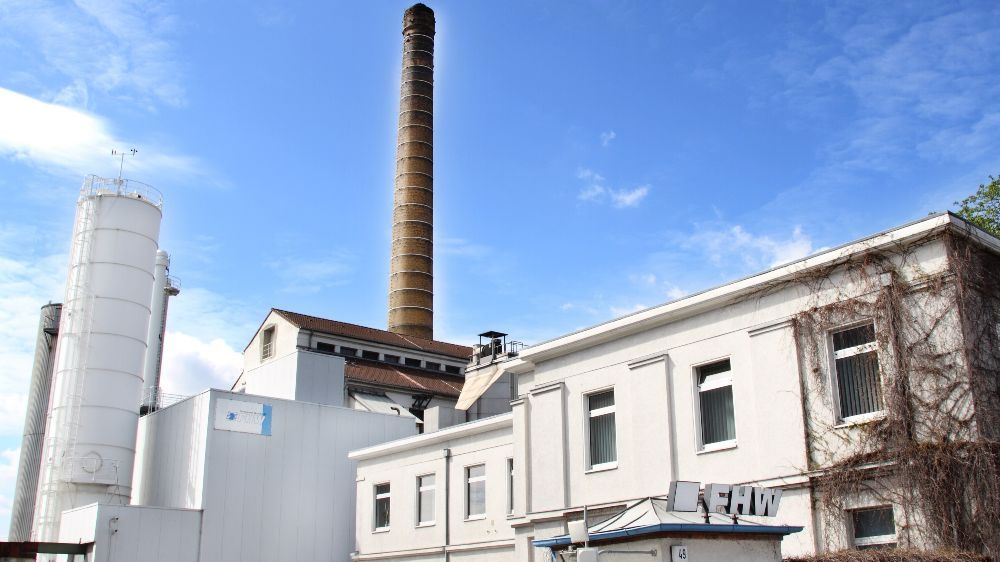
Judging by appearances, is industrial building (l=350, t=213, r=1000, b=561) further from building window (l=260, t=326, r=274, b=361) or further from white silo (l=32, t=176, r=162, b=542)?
building window (l=260, t=326, r=274, b=361)

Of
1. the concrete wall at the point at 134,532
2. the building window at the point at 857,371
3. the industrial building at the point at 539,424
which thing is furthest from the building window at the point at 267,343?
the building window at the point at 857,371

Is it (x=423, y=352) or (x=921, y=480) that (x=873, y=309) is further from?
(x=423, y=352)

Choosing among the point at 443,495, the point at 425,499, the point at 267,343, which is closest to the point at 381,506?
the point at 425,499

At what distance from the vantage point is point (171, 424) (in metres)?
35.4

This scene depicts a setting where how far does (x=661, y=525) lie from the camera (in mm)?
12344

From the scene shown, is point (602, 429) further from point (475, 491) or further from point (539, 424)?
point (475, 491)

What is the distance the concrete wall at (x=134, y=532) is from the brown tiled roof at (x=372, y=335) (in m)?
13.8

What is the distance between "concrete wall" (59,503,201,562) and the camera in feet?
99.0

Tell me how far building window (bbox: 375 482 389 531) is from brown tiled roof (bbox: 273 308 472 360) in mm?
14393

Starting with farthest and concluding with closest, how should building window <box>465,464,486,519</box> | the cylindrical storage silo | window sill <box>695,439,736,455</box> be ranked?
the cylindrical storage silo < building window <box>465,464,486,519</box> < window sill <box>695,439,736,455</box>

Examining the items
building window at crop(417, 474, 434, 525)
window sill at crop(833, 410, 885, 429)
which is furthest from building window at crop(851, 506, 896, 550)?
building window at crop(417, 474, 434, 525)

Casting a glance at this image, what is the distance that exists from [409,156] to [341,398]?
20265 mm

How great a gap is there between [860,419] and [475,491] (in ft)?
44.1

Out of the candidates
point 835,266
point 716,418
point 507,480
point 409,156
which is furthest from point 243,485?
point 409,156
